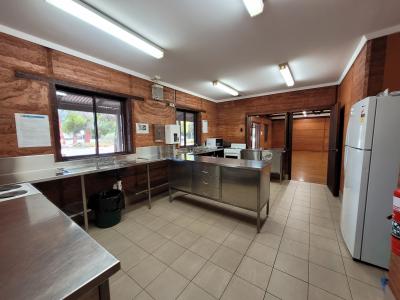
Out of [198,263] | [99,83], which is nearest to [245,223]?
[198,263]

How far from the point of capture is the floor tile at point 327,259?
5.83 feet

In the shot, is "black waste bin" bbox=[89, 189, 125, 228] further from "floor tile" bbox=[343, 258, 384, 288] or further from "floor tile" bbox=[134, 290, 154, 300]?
"floor tile" bbox=[343, 258, 384, 288]

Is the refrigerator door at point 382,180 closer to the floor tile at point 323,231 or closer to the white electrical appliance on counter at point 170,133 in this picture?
the floor tile at point 323,231

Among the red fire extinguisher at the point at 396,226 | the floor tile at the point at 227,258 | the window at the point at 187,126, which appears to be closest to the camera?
the red fire extinguisher at the point at 396,226

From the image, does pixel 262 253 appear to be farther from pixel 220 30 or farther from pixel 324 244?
pixel 220 30

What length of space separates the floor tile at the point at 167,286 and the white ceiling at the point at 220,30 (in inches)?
111

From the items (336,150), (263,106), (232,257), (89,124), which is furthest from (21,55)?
(336,150)

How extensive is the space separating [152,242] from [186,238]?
1.51ft

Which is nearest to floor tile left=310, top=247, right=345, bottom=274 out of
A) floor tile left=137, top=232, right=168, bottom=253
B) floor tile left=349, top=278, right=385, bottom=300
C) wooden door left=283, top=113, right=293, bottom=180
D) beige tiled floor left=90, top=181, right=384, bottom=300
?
beige tiled floor left=90, top=181, right=384, bottom=300

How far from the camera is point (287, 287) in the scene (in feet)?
5.12

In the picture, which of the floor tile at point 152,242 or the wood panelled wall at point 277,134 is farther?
the wood panelled wall at point 277,134

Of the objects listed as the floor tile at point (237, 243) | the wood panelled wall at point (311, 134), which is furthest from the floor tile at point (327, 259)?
the wood panelled wall at point (311, 134)

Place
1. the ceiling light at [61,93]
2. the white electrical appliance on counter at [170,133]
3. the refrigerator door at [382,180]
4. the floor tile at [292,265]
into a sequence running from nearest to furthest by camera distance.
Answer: the refrigerator door at [382,180] < the floor tile at [292,265] < the ceiling light at [61,93] < the white electrical appliance on counter at [170,133]

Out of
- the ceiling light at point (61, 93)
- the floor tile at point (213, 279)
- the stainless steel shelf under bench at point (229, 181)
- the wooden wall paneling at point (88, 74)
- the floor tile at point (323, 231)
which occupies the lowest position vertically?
the floor tile at point (213, 279)
